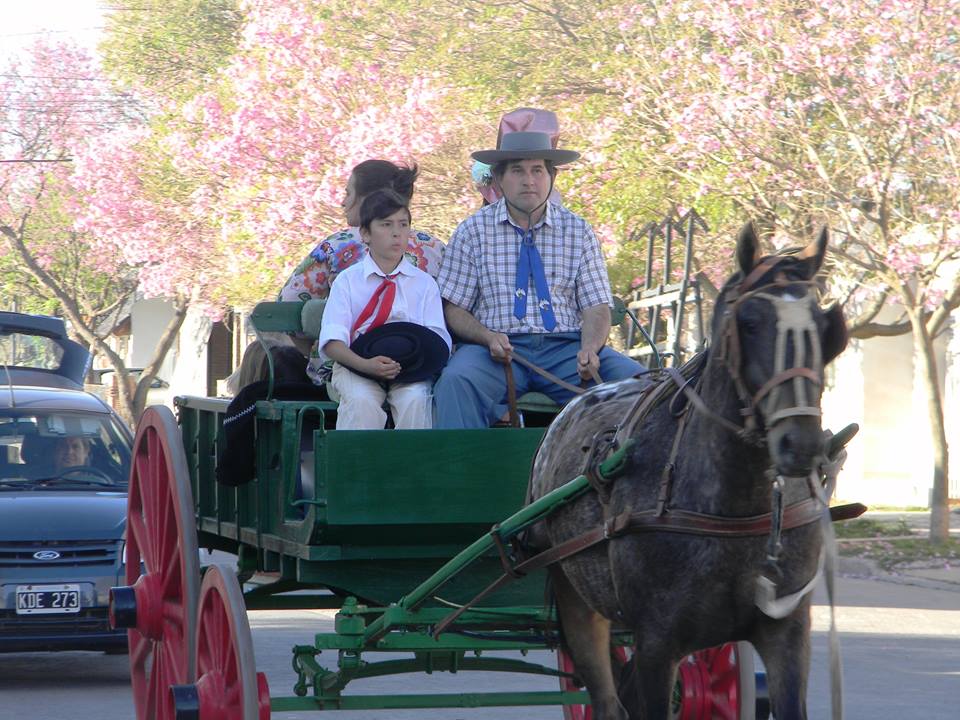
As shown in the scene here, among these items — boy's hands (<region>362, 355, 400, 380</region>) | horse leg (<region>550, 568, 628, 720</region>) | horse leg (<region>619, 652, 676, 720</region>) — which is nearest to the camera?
horse leg (<region>619, 652, 676, 720</region>)

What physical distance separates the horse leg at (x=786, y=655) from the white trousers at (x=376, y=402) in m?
1.86

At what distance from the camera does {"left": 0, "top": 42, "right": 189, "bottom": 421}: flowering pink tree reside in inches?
1339

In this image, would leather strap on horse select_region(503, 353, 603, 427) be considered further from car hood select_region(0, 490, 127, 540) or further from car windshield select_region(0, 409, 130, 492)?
car windshield select_region(0, 409, 130, 492)

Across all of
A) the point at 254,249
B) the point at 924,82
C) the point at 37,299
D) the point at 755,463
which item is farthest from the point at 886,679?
the point at 37,299

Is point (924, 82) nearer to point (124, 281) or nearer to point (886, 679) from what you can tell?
point (886, 679)

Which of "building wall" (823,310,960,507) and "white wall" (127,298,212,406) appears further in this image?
"white wall" (127,298,212,406)

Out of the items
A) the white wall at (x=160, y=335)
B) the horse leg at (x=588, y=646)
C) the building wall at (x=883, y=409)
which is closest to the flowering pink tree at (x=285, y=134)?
the building wall at (x=883, y=409)

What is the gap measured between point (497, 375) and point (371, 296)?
2.00ft

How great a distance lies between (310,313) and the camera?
641cm

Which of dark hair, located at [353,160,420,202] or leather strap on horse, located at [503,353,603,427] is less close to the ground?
dark hair, located at [353,160,420,202]

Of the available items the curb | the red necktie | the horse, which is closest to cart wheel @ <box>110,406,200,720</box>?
the red necktie

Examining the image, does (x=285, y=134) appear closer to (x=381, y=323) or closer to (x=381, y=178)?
(x=381, y=178)

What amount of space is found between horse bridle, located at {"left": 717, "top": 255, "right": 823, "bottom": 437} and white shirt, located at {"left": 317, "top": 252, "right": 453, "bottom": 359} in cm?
202

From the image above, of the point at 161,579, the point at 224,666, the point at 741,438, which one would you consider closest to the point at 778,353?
the point at 741,438
